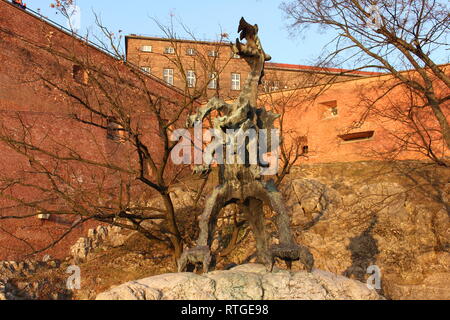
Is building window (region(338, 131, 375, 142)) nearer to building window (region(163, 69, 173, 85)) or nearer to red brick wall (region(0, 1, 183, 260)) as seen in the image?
red brick wall (region(0, 1, 183, 260))

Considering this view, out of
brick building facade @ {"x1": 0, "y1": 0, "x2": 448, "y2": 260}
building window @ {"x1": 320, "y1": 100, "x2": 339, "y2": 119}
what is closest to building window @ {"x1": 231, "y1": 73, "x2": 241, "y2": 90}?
brick building facade @ {"x1": 0, "y1": 0, "x2": 448, "y2": 260}

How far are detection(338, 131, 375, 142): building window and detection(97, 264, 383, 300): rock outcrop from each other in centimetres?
2099

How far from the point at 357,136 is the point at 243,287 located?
2244cm

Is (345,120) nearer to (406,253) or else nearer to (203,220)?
(406,253)

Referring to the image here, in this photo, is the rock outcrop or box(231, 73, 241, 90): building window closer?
the rock outcrop

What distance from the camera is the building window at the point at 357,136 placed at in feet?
84.0

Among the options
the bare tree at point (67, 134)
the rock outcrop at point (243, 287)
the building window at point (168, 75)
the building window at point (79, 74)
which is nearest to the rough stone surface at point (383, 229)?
the bare tree at point (67, 134)

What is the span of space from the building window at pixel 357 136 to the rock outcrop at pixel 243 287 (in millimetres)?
20993

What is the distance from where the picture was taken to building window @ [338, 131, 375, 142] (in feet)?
84.0

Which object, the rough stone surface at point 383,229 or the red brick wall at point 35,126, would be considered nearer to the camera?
the rough stone surface at point 383,229

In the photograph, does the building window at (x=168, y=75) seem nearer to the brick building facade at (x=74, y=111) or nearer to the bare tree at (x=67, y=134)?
the brick building facade at (x=74, y=111)

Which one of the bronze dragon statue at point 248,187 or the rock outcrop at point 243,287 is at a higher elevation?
the bronze dragon statue at point 248,187

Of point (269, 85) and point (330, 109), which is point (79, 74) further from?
point (330, 109)

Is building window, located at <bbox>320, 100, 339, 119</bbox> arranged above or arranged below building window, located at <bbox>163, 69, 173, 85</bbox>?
below
